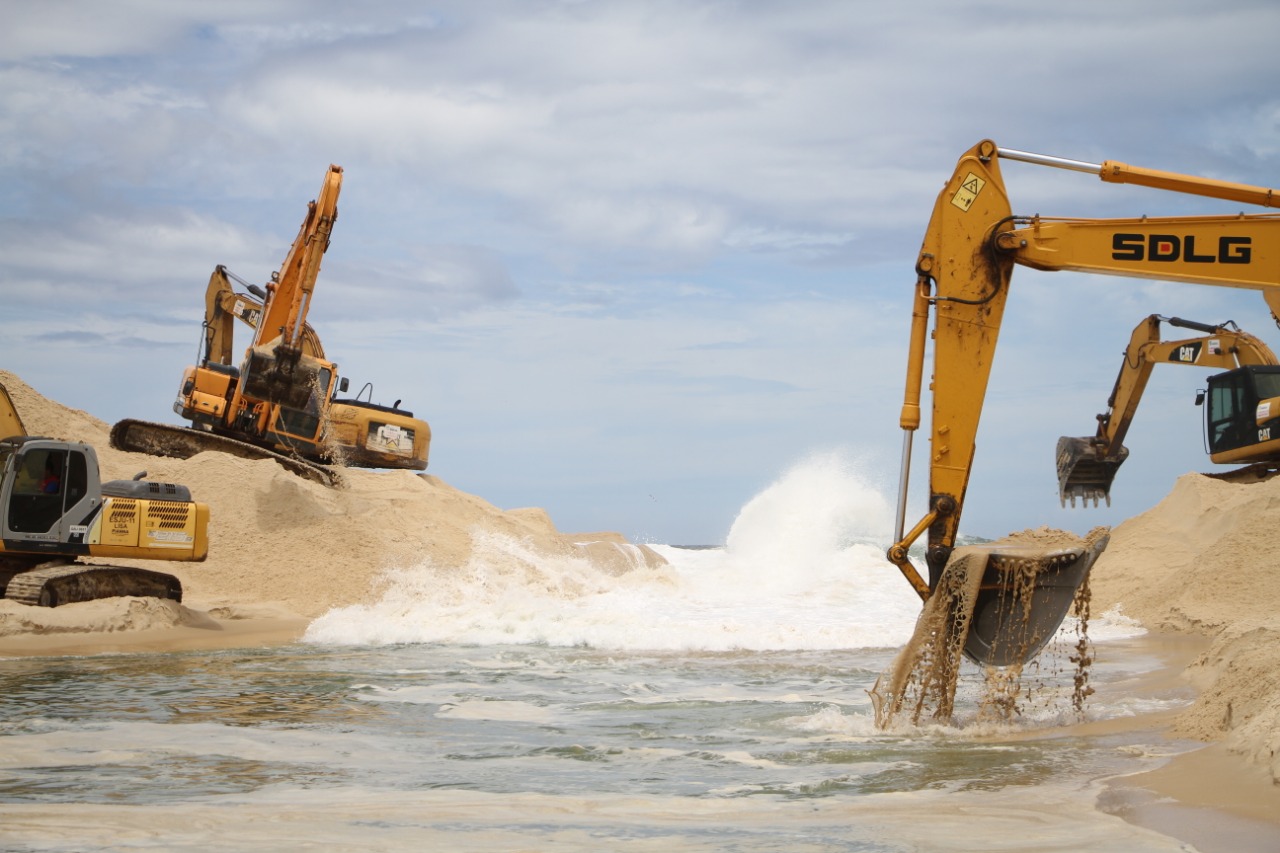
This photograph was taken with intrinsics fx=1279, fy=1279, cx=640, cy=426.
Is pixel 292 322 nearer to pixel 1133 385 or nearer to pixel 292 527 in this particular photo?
pixel 292 527

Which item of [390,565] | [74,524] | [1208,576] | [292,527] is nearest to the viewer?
[74,524]

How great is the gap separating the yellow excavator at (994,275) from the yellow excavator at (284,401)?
13414 millimetres

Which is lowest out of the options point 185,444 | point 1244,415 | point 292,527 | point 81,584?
point 81,584

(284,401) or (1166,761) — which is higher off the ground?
(284,401)

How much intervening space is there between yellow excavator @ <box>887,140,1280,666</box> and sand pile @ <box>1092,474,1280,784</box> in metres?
1.26

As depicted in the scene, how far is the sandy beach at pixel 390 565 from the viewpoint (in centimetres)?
1085

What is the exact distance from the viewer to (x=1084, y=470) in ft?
74.8

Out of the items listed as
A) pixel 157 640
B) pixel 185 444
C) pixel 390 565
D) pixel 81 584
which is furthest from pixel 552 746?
pixel 185 444

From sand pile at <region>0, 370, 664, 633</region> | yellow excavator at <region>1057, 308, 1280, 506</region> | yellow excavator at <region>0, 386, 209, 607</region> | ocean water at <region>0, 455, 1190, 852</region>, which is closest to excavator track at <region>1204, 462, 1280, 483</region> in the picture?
yellow excavator at <region>1057, 308, 1280, 506</region>

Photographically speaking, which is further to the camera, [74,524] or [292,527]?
[292,527]

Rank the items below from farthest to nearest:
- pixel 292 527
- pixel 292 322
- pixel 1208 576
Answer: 1. pixel 292 322
2. pixel 292 527
3. pixel 1208 576

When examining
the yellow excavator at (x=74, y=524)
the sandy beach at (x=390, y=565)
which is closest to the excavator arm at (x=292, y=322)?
the sandy beach at (x=390, y=565)

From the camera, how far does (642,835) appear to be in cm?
→ 579

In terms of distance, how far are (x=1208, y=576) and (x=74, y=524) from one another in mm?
14057
